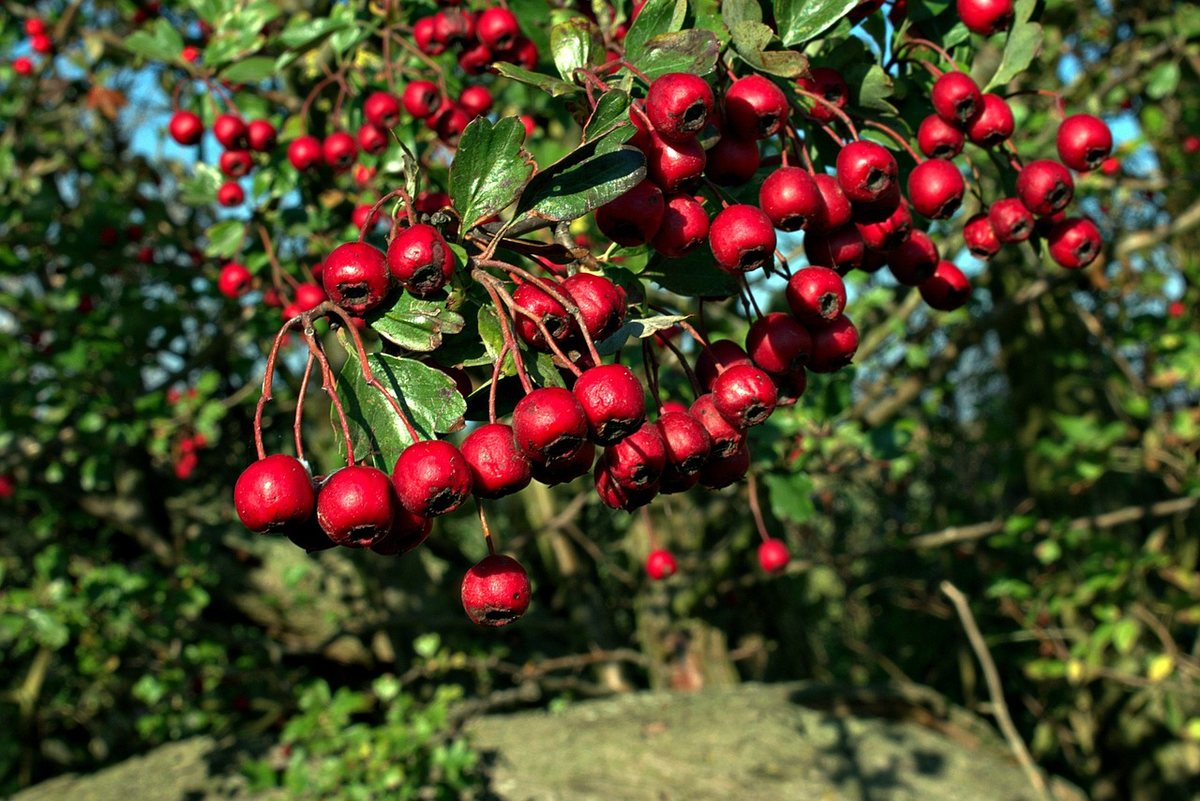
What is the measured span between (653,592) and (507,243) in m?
4.38

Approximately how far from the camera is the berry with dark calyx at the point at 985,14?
56.4 inches

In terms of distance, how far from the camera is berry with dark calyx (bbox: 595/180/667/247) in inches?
42.4

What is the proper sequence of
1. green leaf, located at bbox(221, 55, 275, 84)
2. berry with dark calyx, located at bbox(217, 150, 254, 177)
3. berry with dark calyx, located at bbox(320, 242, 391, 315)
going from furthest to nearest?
berry with dark calyx, located at bbox(217, 150, 254, 177) < green leaf, located at bbox(221, 55, 275, 84) < berry with dark calyx, located at bbox(320, 242, 391, 315)

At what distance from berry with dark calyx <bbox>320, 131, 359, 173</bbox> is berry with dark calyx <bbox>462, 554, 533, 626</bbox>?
155cm

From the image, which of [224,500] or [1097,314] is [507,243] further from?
[1097,314]

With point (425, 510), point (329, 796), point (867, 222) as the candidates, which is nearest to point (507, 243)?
point (425, 510)

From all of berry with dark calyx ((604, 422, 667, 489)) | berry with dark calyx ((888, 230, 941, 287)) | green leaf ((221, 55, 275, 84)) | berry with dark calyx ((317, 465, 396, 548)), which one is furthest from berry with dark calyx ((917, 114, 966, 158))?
green leaf ((221, 55, 275, 84))

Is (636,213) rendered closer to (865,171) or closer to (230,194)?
(865,171)

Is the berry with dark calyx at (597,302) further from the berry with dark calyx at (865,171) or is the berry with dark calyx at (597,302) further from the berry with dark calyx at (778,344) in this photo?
the berry with dark calyx at (865,171)

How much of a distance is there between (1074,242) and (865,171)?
514 millimetres

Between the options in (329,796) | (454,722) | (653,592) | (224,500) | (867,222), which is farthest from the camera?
(224,500)

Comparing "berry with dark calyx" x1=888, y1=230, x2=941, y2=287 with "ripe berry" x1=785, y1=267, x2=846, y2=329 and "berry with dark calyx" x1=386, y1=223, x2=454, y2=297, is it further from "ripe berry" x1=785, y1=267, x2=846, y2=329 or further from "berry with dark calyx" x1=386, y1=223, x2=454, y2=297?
"berry with dark calyx" x1=386, y1=223, x2=454, y2=297

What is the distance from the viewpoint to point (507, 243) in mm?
1156

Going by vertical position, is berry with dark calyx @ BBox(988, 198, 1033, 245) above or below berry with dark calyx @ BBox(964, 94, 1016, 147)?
below
